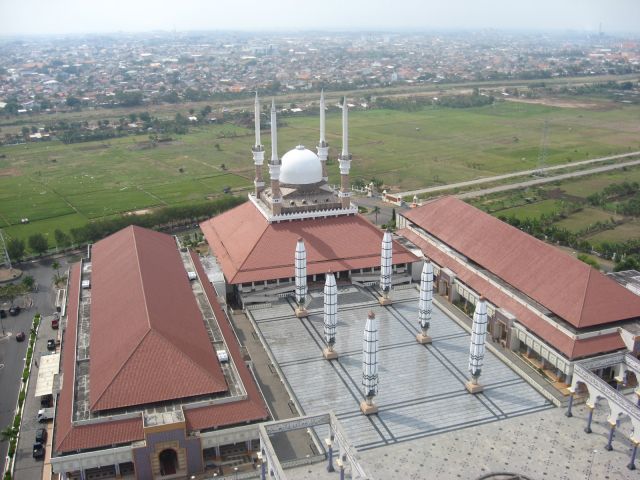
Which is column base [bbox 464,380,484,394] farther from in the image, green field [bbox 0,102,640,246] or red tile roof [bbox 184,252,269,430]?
green field [bbox 0,102,640,246]

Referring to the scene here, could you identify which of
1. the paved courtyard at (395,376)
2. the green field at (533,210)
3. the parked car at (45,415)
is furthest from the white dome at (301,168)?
the green field at (533,210)

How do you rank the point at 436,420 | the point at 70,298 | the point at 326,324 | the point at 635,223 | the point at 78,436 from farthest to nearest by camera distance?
1. the point at 635,223
2. the point at 70,298
3. the point at 326,324
4. the point at 436,420
5. the point at 78,436

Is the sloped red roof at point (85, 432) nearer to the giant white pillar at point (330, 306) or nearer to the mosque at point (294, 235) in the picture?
the giant white pillar at point (330, 306)

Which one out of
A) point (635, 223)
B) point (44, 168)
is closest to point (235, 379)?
point (635, 223)

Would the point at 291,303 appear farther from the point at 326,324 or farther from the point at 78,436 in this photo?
the point at 78,436

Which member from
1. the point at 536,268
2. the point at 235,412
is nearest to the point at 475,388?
the point at 536,268

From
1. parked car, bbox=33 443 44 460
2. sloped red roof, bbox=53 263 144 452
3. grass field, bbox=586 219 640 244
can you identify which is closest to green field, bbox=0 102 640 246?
grass field, bbox=586 219 640 244
